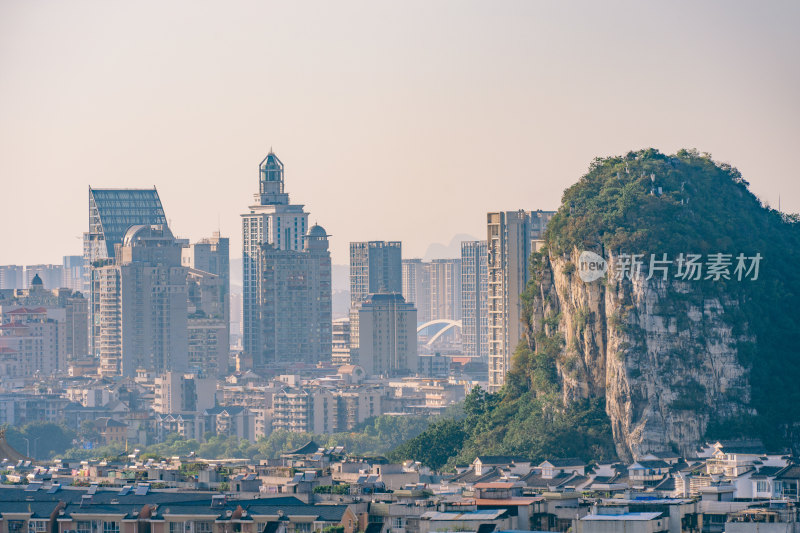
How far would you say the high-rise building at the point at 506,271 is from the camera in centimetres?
15812

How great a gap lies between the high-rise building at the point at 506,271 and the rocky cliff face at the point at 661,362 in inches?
1785

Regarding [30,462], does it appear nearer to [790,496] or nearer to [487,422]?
[487,422]

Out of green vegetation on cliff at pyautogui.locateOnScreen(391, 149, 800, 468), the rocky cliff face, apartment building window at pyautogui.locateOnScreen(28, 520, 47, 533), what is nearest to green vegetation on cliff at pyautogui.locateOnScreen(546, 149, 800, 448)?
green vegetation on cliff at pyautogui.locateOnScreen(391, 149, 800, 468)

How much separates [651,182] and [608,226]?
3.99 meters

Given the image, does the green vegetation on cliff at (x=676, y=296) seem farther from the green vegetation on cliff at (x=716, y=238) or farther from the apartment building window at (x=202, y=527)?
the apartment building window at (x=202, y=527)

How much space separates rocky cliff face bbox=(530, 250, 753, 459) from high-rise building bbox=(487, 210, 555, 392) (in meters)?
45.3

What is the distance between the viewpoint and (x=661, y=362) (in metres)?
109

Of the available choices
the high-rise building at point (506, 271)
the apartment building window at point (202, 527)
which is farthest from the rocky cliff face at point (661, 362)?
the high-rise building at point (506, 271)

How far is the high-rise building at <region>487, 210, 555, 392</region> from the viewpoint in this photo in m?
158

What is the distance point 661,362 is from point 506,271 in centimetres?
5284

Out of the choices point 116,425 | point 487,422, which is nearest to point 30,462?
point 487,422

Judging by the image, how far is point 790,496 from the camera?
3029 inches

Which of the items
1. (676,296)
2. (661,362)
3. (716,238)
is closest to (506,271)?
(716,238)

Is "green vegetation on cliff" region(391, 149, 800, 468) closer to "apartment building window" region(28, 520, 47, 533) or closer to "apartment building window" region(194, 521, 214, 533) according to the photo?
"apartment building window" region(28, 520, 47, 533)
